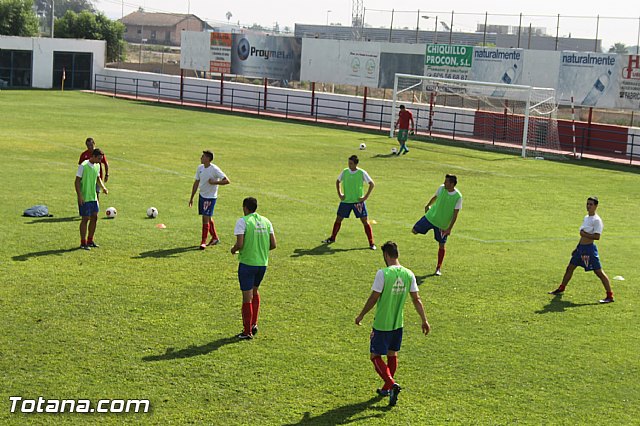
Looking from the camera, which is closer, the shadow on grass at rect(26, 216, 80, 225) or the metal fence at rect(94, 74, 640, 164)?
the shadow on grass at rect(26, 216, 80, 225)

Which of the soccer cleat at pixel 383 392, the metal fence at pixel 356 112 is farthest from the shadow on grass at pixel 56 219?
the metal fence at pixel 356 112

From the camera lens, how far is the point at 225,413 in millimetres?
9820

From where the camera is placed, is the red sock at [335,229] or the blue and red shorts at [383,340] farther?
the red sock at [335,229]

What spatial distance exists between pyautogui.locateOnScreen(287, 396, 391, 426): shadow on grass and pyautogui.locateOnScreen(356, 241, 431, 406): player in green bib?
284 millimetres

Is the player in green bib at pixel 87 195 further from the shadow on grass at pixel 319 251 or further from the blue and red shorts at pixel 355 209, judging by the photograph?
the blue and red shorts at pixel 355 209

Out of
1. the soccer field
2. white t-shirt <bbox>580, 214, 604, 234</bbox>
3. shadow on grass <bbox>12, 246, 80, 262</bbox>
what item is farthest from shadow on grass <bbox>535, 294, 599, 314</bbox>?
shadow on grass <bbox>12, 246, 80, 262</bbox>

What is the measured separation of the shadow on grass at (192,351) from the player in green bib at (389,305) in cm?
251

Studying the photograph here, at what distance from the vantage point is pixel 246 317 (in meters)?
12.2

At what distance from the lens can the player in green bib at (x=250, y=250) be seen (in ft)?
39.4

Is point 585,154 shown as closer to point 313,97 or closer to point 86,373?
point 313,97

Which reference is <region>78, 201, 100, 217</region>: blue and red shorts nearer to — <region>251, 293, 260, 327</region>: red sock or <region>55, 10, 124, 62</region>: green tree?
Answer: <region>251, 293, 260, 327</region>: red sock

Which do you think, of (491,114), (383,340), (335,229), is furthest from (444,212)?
(491,114)

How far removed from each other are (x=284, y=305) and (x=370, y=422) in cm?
438

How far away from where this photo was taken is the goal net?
4066cm
